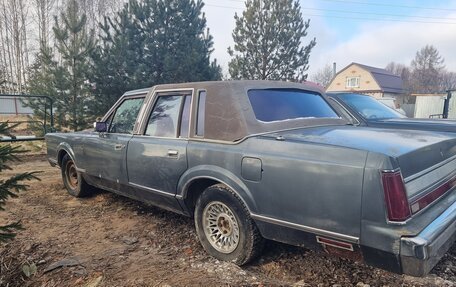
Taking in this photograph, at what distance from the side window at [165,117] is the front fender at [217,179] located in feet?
1.87

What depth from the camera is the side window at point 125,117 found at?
4.30 metres

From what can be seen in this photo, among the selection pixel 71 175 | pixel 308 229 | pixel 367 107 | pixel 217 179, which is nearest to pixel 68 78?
pixel 71 175

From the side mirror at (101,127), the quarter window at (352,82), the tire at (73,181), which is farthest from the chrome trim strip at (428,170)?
the quarter window at (352,82)

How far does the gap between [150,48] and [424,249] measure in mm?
10887

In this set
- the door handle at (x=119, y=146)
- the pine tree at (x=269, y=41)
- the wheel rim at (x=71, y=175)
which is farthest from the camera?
the pine tree at (x=269, y=41)

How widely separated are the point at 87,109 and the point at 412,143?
397 inches

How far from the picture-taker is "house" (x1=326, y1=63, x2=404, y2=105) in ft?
147

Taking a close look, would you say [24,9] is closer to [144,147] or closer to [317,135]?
[144,147]

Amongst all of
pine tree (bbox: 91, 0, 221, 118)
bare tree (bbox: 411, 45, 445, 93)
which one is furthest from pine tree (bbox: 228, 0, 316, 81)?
bare tree (bbox: 411, 45, 445, 93)

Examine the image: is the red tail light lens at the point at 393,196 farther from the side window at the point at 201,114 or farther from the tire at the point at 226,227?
the side window at the point at 201,114

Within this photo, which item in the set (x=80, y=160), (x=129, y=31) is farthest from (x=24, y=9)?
(x=80, y=160)

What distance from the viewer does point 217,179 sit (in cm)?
301

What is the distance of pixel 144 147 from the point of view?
3795mm

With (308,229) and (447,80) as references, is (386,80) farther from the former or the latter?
(308,229)
